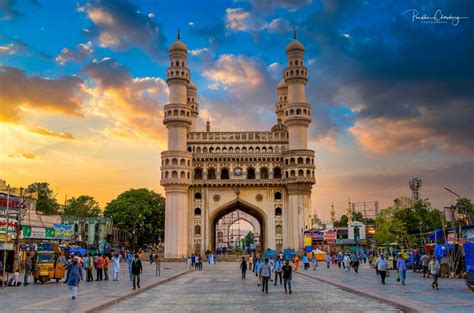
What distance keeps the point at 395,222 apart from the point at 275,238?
73.7ft

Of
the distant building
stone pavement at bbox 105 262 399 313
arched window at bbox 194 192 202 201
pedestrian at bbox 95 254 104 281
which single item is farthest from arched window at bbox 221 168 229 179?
stone pavement at bbox 105 262 399 313

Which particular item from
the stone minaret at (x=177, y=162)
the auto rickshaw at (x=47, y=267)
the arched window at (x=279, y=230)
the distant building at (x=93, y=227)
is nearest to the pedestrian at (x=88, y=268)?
the auto rickshaw at (x=47, y=267)

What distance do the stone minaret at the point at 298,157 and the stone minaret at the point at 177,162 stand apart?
13.8m

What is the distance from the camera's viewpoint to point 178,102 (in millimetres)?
72000

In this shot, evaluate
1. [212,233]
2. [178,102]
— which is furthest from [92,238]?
[178,102]

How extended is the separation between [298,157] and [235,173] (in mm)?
9323

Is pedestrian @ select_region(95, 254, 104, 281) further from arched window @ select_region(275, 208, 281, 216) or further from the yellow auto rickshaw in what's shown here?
arched window @ select_region(275, 208, 281, 216)

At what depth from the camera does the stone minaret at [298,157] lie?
225ft

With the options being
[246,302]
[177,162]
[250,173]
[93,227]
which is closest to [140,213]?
[93,227]

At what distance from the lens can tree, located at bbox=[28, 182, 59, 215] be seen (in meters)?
87.9

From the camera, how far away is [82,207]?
101m

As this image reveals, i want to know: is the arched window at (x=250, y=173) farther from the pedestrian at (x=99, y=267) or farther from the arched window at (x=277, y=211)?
the pedestrian at (x=99, y=267)

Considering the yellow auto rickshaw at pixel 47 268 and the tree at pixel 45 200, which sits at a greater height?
the tree at pixel 45 200

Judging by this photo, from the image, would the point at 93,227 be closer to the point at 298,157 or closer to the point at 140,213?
the point at 140,213
